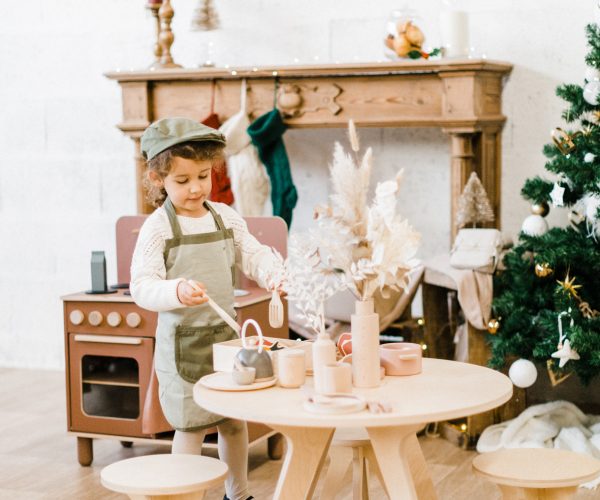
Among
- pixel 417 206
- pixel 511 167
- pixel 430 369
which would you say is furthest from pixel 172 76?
pixel 430 369

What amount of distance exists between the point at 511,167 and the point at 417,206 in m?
0.46

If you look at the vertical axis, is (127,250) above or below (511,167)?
below

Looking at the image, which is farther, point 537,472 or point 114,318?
point 114,318

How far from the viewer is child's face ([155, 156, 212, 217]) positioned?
2752 millimetres

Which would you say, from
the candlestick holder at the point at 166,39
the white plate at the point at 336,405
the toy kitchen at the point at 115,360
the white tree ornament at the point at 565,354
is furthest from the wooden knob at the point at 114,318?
the white plate at the point at 336,405

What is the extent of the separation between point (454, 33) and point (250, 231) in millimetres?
1193

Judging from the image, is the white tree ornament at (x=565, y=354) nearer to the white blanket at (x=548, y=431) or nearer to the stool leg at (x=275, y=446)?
the white blanket at (x=548, y=431)

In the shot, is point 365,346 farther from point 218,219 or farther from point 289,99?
point 289,99

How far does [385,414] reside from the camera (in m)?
2.07

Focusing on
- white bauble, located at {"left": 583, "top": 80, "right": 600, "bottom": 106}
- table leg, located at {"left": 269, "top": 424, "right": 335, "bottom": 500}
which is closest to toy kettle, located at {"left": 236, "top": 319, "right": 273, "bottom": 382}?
table leg, located at {"left": 269, "top": 424, "right": 335, "bottom": 500}

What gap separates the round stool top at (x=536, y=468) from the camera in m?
2.35

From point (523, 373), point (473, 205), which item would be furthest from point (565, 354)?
point (473, 205)

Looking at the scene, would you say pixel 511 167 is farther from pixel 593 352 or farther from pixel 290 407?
pixel 290 407

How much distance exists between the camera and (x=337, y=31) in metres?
4.71
